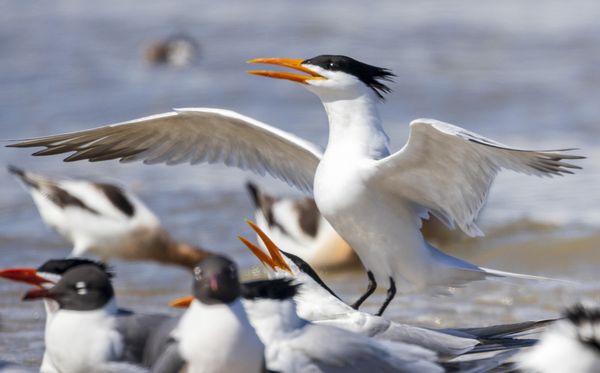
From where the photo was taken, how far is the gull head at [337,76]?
21.4 ft

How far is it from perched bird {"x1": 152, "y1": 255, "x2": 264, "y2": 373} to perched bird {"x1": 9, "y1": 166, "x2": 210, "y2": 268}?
5.43m

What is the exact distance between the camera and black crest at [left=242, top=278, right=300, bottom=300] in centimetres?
510

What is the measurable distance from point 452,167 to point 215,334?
1.93m

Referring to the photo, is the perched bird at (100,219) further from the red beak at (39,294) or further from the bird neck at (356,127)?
the red beak at (39,294)

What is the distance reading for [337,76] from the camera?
651 cm

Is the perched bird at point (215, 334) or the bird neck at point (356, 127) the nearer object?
the perched bird at point (215, 334)

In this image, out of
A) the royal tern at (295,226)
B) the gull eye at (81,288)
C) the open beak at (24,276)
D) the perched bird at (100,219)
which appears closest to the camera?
the gull eye at (81,288)

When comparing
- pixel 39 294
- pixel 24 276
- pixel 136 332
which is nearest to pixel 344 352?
pixel 136 332

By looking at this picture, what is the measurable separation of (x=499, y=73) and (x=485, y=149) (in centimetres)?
1139

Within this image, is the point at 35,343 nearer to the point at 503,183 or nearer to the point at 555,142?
the point at 503,183

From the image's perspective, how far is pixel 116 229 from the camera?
1069 centimetres

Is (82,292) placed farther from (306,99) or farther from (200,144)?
(306,99)

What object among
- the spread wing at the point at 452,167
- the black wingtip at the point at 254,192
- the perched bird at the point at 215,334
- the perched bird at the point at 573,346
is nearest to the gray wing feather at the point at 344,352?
the perched bird at the point at 215,334

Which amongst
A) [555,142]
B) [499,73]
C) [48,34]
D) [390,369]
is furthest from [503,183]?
[48,34]
